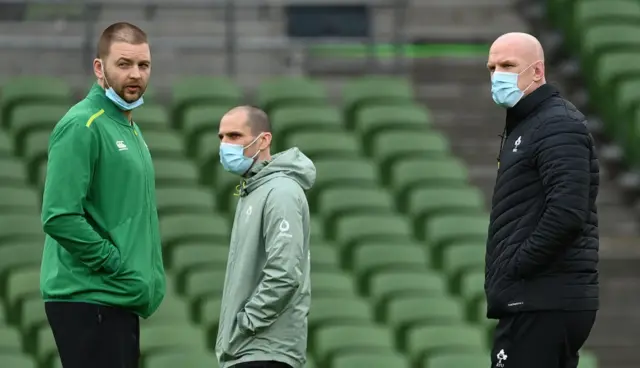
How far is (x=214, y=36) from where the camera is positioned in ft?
36.2

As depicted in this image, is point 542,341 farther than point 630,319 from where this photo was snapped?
No

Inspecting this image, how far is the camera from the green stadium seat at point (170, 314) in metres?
7.66

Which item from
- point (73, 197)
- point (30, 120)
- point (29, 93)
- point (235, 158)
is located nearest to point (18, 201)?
point (30, 120)

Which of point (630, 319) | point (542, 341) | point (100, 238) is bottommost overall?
point (630, 319)

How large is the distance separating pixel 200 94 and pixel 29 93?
1.18m

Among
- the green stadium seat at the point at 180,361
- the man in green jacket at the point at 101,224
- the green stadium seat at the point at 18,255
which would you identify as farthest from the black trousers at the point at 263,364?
the green stadium seat at the point at 18,255

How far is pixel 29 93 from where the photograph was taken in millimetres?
9961

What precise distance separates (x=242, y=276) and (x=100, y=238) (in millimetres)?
582

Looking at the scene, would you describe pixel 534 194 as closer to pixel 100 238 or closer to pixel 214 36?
pixel 100 238

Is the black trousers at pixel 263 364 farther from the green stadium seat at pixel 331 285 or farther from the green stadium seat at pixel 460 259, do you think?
the green stadium seat at pixel 460 259

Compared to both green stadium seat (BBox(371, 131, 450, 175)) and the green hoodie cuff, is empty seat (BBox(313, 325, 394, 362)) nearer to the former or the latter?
green stadium seat (BBox(371, 131, 450, 175))

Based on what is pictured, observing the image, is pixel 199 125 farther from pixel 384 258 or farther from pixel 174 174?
pixel 384 258

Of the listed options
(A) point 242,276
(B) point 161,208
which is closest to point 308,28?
(B) point 161,208

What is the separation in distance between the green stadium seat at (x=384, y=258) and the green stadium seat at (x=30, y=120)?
2333 mm
